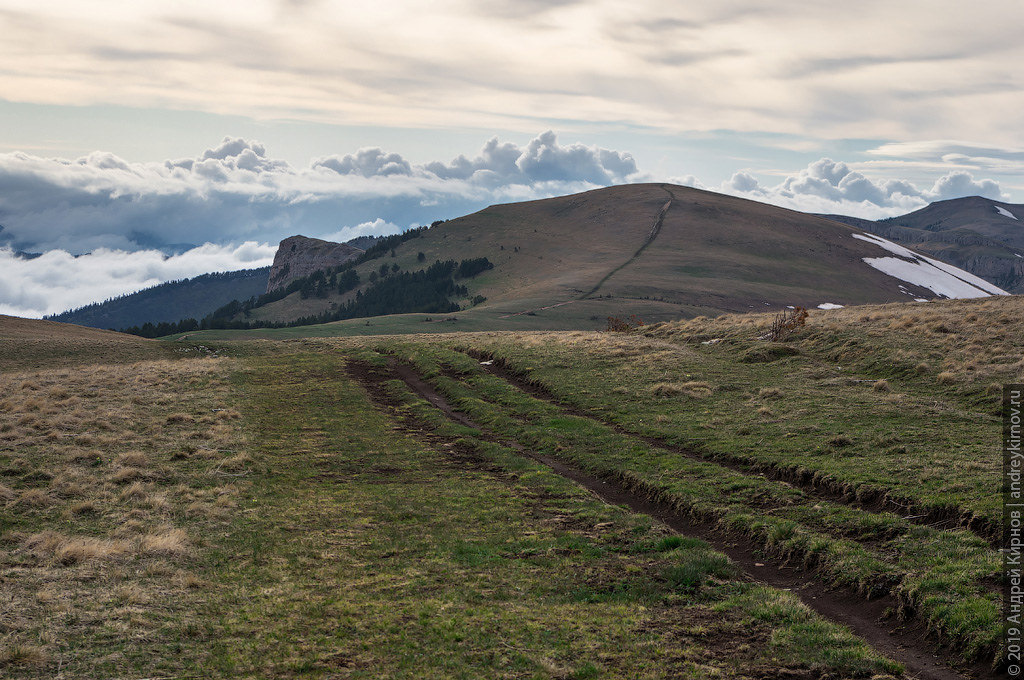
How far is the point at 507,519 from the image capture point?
1950 centimetres

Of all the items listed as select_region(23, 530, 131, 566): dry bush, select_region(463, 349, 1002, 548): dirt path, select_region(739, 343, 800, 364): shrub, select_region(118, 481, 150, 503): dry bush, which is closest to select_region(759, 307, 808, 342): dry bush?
select_region(739, 343, 800, 364): shrub

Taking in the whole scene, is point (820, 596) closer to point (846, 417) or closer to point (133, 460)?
point (846, 417)

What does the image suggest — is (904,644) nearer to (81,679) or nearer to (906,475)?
(906,475)

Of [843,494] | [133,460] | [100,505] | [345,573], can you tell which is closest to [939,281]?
[843,494]

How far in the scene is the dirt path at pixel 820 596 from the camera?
10.9 metres

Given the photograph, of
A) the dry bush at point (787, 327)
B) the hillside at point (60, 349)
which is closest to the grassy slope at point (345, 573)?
the hillside at point (60, 349)

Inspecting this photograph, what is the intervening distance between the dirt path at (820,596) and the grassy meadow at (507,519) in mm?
221

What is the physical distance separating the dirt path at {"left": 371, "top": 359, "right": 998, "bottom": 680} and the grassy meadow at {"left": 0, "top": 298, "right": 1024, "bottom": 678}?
0.72 feet

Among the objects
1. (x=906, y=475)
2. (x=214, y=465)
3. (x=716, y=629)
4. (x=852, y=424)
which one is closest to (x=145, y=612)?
(x=716, y=629)

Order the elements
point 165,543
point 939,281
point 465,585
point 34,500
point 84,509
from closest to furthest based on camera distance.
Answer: point 465,585, point 165,543, point 84,509, point 34,500, point 939,281

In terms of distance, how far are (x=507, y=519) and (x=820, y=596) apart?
880 cm

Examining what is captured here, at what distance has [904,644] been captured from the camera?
38.1 ft

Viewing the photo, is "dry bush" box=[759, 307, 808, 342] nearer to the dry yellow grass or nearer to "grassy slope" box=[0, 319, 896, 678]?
"grassy slope" box=[0, 319, 896, 678]

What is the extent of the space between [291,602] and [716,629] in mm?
8556
